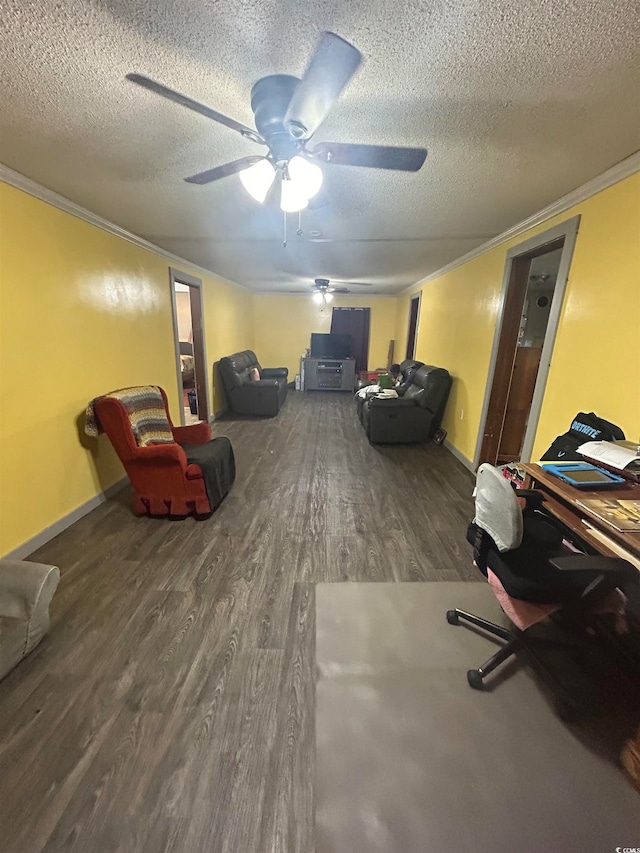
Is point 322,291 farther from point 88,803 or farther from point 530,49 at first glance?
point 88,803

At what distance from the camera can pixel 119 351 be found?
3062mm

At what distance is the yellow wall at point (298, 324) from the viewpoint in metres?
7.98

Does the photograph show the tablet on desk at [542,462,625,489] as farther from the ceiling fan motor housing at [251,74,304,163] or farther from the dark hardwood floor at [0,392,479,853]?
the ceiling fan motor housing at [251,74,304,163]

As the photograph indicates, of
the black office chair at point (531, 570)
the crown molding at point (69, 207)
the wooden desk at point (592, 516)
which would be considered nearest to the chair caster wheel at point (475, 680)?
the black office chair at point (531, 570)

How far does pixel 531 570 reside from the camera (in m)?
1.37

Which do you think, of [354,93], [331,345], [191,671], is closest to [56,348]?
[191,671]

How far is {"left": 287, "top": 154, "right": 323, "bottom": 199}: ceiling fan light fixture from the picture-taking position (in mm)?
1304

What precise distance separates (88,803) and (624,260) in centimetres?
326

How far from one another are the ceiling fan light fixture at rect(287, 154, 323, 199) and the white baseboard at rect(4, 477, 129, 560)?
2571 mm

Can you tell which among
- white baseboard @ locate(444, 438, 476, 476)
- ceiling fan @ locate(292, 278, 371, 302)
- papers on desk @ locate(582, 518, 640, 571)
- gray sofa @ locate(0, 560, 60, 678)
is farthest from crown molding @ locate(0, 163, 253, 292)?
white baseboard @ locate(444, 438, 476, 476)

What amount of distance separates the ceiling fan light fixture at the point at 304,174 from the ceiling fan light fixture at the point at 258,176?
10cm

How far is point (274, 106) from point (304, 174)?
8.6 inches

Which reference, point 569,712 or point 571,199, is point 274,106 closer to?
point 571,199

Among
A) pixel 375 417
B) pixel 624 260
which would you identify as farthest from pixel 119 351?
pixel 624 260
